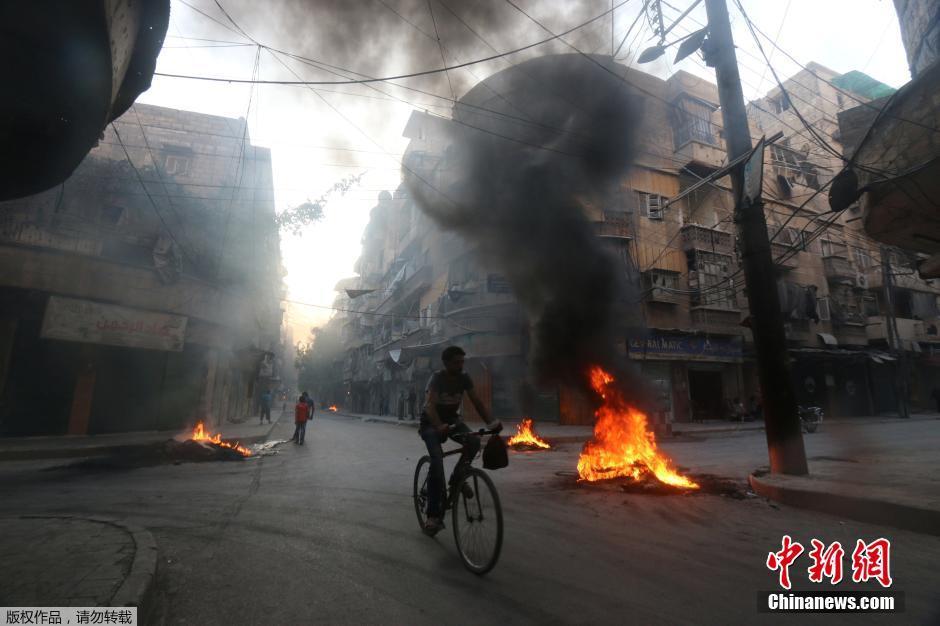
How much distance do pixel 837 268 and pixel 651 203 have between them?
41.2 feet

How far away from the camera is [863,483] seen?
5.32 m

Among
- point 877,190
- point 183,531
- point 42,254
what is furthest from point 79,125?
point 42,254

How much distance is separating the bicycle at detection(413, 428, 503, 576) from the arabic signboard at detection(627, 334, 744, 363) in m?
18.3

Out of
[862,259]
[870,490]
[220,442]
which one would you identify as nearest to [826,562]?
[870,490]

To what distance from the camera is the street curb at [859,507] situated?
395 cm

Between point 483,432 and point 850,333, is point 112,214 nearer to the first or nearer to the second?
point 483,432

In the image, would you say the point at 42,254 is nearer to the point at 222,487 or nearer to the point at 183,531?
the point at 222,487

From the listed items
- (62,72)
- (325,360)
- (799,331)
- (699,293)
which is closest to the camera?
(62,72)

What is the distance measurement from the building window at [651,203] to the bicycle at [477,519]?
21.8 meters

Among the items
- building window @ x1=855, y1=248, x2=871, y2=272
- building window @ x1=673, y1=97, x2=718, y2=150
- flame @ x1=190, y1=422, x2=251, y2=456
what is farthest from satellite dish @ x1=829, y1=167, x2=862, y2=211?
building window @ x1=855, y1=248, x2=871, y2=272

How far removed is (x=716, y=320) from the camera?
22.4m

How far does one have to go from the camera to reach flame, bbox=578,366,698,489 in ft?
21.6

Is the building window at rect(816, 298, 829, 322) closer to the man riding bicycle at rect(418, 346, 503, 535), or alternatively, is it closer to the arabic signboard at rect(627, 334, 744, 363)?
the arabic signboard at rect(627, 334, 744, 363)

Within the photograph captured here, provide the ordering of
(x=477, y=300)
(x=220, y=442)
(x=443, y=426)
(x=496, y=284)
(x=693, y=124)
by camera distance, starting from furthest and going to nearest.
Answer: (x=693, y=124) → (x=477, y=300) → (x=496, y=284) → (x=220, y=442) → (x=443, y=426)
